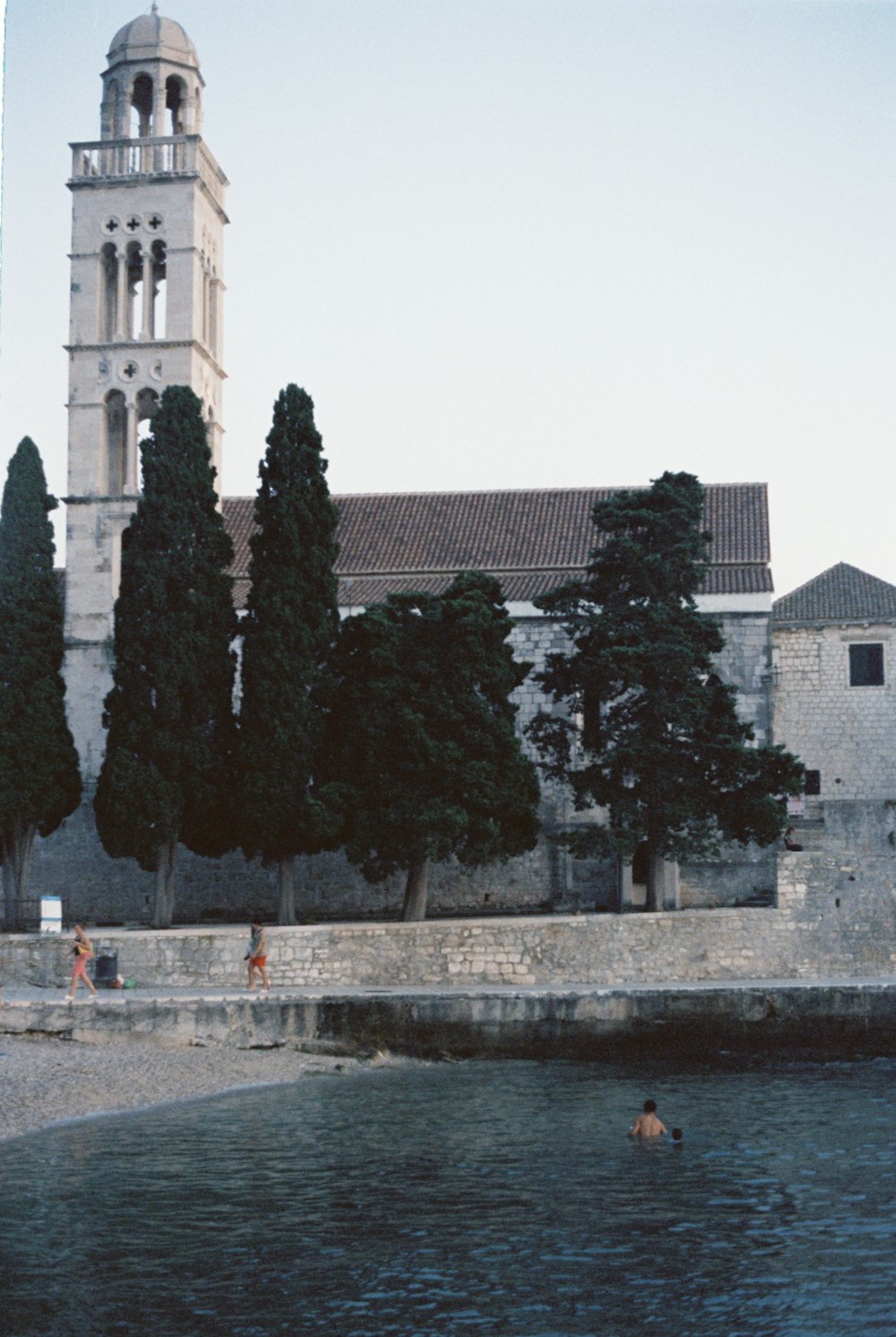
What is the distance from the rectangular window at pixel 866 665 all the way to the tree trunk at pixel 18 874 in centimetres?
1772

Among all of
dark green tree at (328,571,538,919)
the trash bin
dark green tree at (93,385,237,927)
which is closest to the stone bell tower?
dark green tree at (93,385,237,927)

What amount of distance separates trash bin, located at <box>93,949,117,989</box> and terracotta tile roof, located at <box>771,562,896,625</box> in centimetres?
1747

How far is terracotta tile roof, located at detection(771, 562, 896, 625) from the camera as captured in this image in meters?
36.4

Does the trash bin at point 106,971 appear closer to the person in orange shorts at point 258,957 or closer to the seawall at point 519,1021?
the seawall at point 519,1021

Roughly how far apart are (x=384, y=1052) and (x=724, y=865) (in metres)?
10.7

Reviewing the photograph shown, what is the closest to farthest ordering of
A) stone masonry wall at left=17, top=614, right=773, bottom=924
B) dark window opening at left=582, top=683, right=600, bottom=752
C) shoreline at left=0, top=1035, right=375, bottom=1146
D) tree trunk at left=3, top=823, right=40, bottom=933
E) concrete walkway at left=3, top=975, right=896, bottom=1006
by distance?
1. shoreline at left=0, top=1035, right=375, bottom=1146
2. concrete walkway at left=3, top=975, right=896, bottom=1006
3. dark window opening at left=582, top=683, right=600, bottom=752
4. tree trunk at left=3, top=823, right=40, bottom=933
5. stone masonry wall at left=17, top=614, right=773, bottom=924

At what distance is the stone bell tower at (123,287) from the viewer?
116ft

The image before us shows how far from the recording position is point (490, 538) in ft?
124

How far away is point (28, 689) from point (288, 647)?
5500 mm

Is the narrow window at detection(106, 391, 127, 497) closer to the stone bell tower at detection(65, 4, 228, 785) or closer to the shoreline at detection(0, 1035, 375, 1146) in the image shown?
the stone bell tower at detection(65, 4, 228, 785)

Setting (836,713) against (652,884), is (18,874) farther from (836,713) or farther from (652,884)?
(836,713)

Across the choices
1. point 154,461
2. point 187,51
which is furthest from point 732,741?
point 187,51

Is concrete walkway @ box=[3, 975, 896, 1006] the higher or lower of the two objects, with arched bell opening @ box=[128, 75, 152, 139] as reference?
lower

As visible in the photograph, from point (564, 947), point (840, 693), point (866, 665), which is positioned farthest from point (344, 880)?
point (866, 665)
